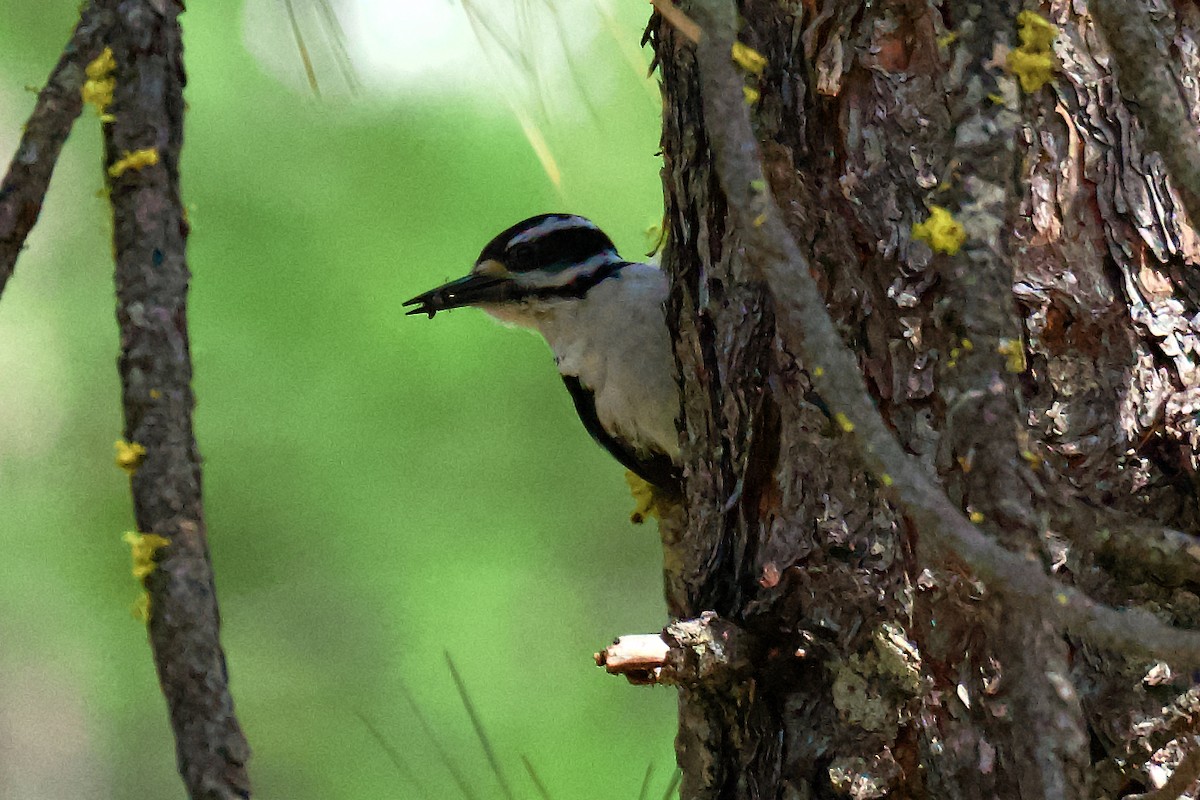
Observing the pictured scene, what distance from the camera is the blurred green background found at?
570 cm

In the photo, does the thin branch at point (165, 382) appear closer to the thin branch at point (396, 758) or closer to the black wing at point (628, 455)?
the thin branch at point (396, 758)

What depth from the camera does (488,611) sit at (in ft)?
20.1

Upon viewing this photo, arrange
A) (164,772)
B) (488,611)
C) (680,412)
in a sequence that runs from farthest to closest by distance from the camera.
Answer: (164,772) < (488,611) < (680,412)

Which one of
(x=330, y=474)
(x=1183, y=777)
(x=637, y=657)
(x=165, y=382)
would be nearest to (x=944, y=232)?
(x=1183, y=777)

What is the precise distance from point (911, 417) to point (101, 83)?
1093 millimetres

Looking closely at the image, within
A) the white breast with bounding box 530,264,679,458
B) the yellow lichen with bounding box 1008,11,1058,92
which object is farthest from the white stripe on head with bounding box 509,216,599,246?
the yellow lichen with bounding box 1008,11,1058,92

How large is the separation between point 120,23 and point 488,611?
15.4 ft

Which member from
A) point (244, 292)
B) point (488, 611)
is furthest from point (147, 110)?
point (488, 611)

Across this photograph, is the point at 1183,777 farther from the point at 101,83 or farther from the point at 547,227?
the point at 547,227

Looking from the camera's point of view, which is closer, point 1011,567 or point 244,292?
point 1011,567

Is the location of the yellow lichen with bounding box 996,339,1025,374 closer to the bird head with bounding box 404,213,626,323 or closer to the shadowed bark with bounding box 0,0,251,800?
the shadowed bark with bounding box 0,0,251,800

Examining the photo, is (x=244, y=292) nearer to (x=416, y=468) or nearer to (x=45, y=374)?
(x=416, y=468)

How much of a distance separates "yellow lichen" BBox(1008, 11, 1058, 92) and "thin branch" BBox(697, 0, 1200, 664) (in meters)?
0.63

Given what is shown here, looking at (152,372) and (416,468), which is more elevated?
(416,468)
